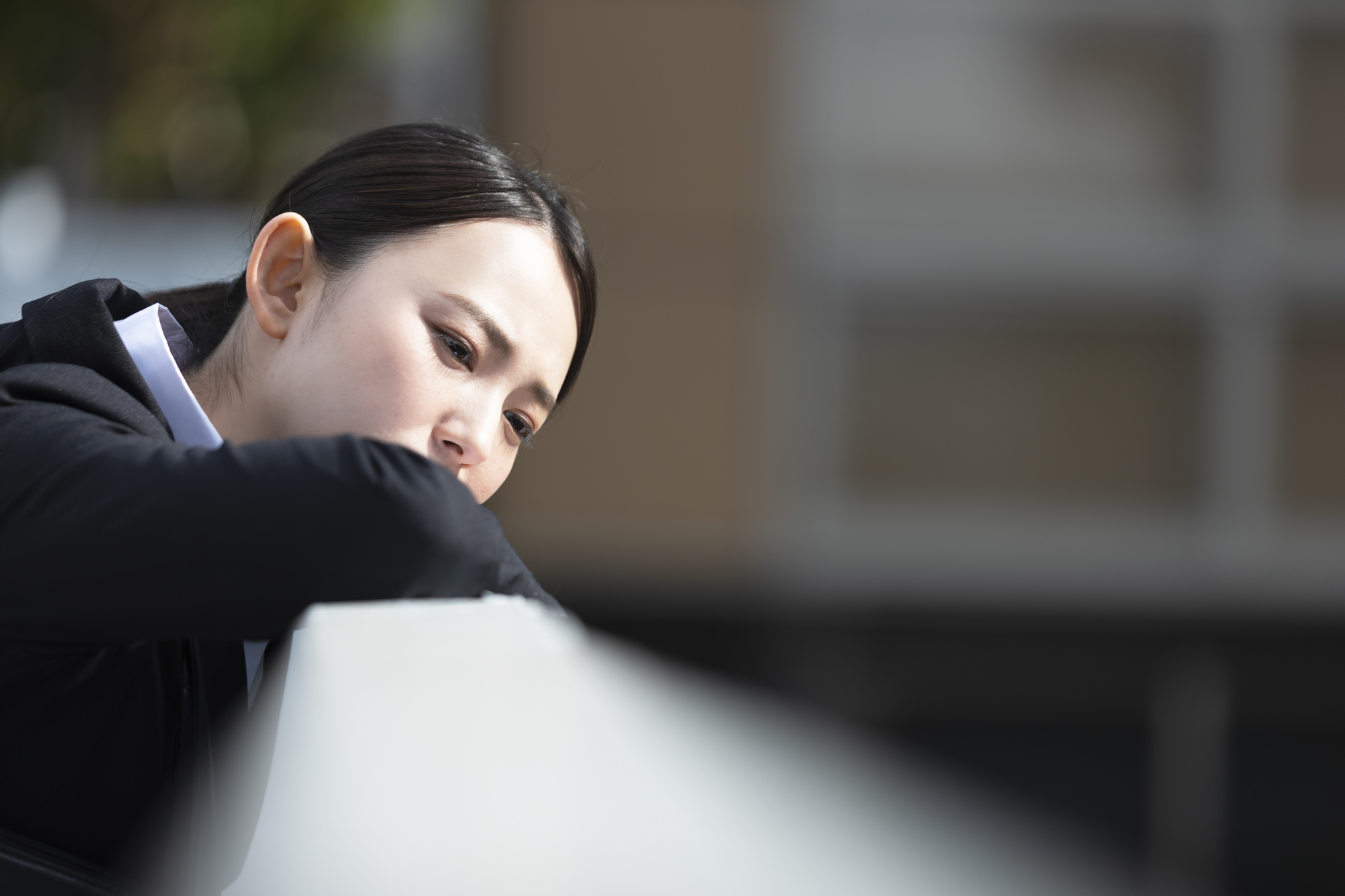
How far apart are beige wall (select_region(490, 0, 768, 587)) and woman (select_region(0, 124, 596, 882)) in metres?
4.80

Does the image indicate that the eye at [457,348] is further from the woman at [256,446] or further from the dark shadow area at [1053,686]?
the dark shadow area at [1053,686]

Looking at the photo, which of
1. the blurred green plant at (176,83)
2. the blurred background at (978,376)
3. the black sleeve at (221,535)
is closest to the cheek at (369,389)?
the black sleeve at (221,535)

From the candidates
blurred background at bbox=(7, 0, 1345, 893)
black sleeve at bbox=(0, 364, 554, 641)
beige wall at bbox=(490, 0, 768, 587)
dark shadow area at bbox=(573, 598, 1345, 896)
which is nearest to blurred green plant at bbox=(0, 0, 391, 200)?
blurred background at bbox=(7, 0, 1345, 893)

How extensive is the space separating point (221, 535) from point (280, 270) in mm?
519

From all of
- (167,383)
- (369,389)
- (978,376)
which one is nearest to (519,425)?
(369,389)

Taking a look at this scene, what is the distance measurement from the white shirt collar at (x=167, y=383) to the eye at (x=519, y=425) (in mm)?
258

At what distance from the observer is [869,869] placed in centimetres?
72

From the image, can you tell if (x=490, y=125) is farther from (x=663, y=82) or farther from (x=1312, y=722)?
(x=1312, y=722)

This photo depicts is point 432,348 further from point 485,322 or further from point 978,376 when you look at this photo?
point 978,376

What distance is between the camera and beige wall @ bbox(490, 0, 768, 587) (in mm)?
6227

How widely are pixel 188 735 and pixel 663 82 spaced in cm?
556

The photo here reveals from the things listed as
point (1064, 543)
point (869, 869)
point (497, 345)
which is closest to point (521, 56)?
point (1064, 543)

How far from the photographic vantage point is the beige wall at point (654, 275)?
6.23 m

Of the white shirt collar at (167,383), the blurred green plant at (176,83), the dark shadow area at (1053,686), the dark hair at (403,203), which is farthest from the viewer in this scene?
the dark shadow area at (1053,686)
